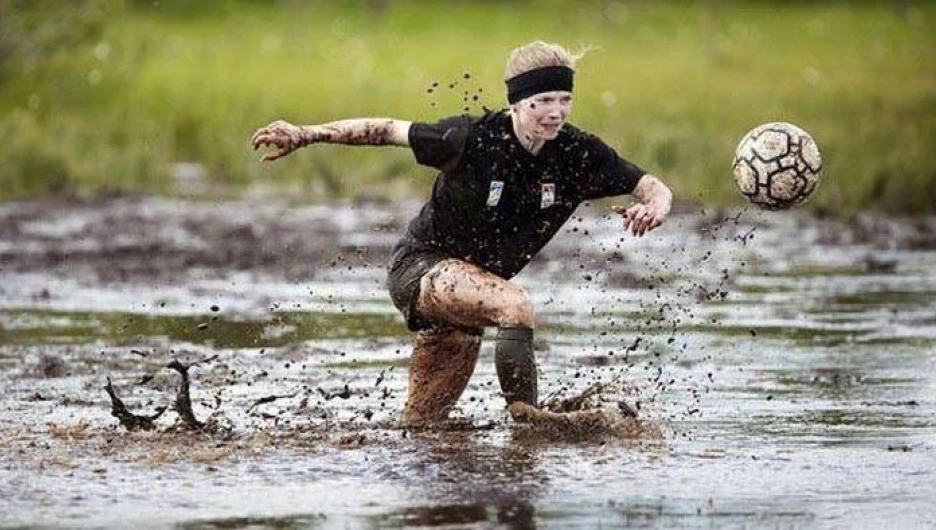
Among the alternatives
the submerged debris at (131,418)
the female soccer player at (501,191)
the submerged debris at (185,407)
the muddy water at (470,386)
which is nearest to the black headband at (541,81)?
the female soccer player at (501,191)

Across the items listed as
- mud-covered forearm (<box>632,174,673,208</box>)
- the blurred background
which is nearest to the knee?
mud-covered forearm (<box>632,174,673,208</box>)

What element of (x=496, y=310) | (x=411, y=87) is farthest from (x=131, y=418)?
(x=411, y=87)

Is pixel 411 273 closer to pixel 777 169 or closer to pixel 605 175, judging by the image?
pixel 605 175

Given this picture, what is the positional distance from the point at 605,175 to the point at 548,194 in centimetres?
29

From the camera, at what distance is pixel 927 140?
27594 mm

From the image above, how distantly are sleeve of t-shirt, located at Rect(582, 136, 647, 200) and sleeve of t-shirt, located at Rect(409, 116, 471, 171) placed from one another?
63cm

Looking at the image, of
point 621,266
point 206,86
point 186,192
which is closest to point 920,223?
point 621,266

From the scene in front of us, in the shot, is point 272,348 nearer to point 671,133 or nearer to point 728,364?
point 728,364

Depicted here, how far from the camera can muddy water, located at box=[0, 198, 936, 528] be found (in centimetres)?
995

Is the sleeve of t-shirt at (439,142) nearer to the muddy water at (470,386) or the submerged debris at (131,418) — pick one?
the muddy water at (470,386)

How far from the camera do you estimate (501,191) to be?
11.6 m

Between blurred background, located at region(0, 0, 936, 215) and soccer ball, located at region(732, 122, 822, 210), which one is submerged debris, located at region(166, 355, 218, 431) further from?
soccer ball, located at region(732, 122, 822, 210)

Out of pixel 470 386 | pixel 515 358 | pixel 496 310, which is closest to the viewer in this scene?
pixel 515 358

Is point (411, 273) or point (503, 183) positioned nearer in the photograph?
point (503, 183)
